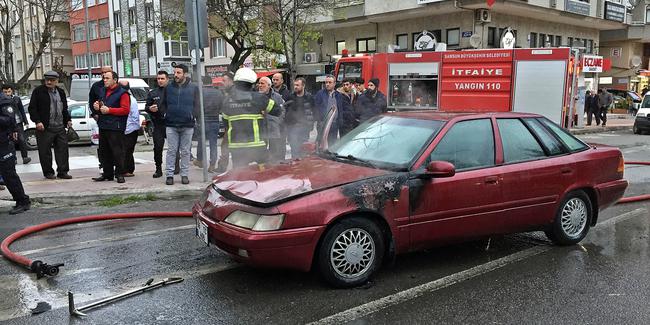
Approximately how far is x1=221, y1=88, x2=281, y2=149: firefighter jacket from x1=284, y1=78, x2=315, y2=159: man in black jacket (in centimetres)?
233

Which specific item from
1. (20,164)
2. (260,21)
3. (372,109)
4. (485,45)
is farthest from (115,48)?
(372,109)

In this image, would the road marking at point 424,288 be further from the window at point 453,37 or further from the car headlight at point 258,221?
the window at point 453,37

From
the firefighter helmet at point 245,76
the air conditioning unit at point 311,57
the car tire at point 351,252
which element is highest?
the air conditioning unit at point 311,57

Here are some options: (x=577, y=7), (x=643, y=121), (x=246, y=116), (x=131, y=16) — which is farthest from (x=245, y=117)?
(x=131, y=16)

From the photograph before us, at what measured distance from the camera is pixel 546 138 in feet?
17.9

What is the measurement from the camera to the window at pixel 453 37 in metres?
26.7

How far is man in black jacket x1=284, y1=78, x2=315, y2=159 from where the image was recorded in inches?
366

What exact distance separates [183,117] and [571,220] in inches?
214

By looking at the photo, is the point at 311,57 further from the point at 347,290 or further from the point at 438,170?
the point at 347,290

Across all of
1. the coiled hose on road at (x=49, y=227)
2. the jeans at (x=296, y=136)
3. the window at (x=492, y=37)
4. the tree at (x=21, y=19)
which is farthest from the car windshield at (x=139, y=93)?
the window at (x=492, y=37)

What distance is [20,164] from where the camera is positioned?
11438 mm

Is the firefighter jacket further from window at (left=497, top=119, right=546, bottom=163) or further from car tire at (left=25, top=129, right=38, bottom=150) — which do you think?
A: car tire at (left=25, top=129, right=38, bottom=150)

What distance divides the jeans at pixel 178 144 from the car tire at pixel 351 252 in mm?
4794

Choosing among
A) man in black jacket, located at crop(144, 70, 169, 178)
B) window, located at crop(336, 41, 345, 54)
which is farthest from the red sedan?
window, located at crop(336, 41, 345, 54)
